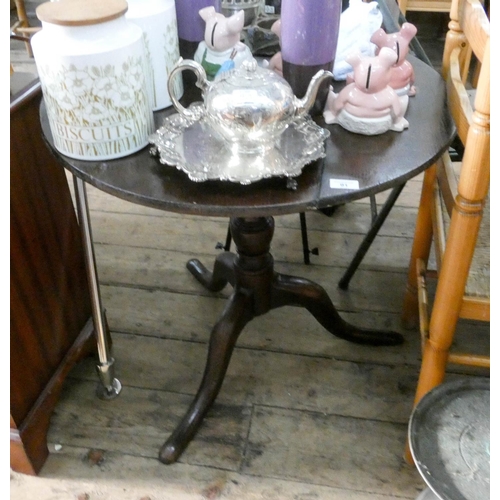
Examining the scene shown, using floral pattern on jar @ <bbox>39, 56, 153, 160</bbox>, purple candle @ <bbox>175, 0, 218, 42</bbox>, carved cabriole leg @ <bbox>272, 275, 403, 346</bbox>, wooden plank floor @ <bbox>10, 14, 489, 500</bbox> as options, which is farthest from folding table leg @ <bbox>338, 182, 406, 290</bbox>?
floral pattern on jar @ <bbox>39, 56, 153, 160</bbox>

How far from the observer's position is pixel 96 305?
3.59 feet

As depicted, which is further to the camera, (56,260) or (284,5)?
(56,260)

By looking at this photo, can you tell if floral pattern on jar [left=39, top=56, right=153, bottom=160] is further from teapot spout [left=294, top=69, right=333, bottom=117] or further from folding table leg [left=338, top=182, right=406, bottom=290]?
folding table leg [left=338, top=182, right=406, bottom=290]

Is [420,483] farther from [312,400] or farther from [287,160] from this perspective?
[287,160]

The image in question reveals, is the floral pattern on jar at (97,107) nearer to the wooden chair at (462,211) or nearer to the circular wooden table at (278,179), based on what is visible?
the circular wooden table at (278,179)

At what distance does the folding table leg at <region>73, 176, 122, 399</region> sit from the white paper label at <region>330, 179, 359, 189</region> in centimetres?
43

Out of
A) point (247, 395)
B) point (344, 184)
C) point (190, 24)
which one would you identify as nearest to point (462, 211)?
point (344, 184)

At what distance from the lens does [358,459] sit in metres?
1.09

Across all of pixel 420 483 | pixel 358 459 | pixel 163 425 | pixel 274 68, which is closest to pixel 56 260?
pixel 163 425

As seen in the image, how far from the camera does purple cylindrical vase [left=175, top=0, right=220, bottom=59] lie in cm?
92

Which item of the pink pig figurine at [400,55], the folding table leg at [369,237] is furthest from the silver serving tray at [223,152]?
the folding table leg at [369,237]

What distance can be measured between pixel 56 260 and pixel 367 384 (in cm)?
73

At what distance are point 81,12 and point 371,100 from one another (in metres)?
0.42

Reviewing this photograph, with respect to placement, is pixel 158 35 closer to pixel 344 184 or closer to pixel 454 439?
pixel 344 184
